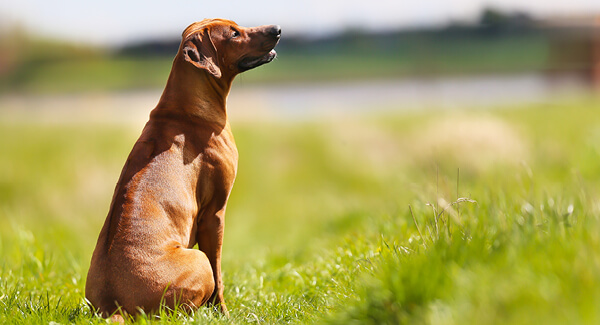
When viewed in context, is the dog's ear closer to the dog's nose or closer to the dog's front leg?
the dog's nose

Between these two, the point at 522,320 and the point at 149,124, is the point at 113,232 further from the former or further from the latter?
the point at 522,320

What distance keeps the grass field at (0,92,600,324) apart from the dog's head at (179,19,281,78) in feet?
4.76

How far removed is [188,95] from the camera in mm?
3574

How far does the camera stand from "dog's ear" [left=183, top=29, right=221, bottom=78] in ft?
11.4

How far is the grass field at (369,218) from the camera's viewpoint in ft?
7.91

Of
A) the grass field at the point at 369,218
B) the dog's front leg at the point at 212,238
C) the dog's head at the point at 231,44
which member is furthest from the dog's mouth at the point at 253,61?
the grass field at the point at 369,218

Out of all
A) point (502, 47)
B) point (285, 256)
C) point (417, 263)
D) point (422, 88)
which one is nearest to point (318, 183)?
point (285, 256)

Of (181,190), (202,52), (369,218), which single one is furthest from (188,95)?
(369,218)

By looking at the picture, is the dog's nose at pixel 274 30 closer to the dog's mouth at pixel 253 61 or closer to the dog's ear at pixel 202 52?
the dog's mouth at pixel 253 61

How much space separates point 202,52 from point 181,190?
2.97ft

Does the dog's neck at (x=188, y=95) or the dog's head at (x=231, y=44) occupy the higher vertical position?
the dog's head at (x=231, y=44)

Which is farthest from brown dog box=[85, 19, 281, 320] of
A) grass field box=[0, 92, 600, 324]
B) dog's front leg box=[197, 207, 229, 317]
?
grass field box=[0, 92, 600, 324]

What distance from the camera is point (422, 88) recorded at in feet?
79.7

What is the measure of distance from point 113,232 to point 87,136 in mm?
8743
